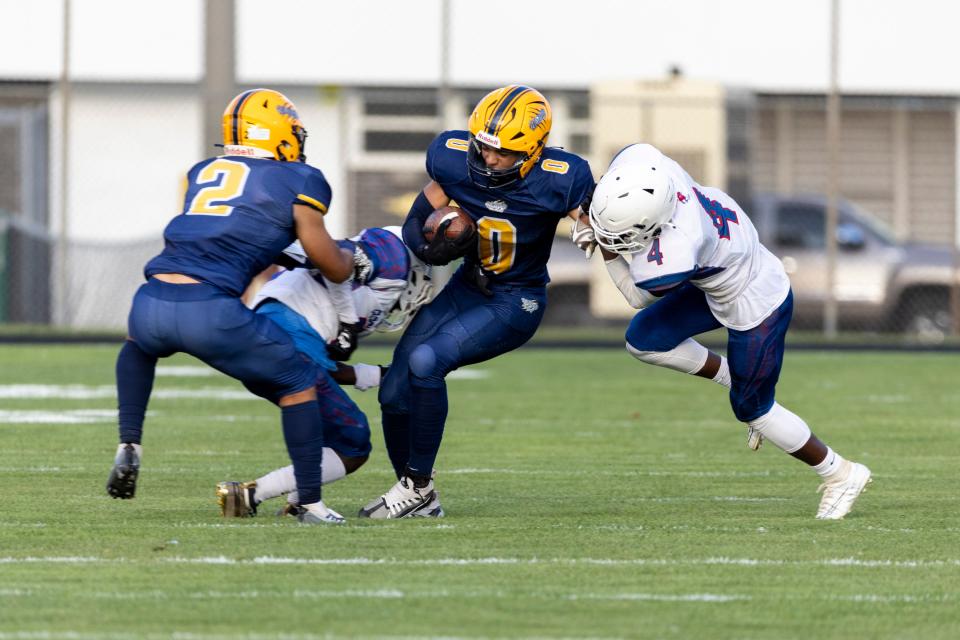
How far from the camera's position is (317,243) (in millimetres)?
5844

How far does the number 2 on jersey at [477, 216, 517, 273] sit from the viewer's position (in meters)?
6.37

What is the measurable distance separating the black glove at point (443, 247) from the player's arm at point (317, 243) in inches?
15.6

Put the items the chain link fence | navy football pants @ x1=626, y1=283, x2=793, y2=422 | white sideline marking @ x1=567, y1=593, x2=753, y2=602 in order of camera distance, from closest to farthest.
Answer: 1. white sideline marking @ x1=567, y1=593, x2=753, y2=602
2. navy football pants @ x1=626, y1=283, x2=793, y2=422
3. the chain link fence

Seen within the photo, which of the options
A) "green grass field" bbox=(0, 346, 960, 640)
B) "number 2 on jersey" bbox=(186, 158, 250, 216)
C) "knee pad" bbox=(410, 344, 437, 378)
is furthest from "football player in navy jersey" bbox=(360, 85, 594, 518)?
"number 2 on jersey" bbox=(186, 158, 250, 216)

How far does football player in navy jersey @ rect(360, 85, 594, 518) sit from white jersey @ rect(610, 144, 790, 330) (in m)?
0.32

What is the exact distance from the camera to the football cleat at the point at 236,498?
6094mm

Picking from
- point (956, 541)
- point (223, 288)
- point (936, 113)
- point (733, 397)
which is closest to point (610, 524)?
point (733, 397)

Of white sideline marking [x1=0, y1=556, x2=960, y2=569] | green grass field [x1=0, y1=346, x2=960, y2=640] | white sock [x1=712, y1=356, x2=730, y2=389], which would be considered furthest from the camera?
white sock [x1=712, y1=356, x2=730, y2=389]

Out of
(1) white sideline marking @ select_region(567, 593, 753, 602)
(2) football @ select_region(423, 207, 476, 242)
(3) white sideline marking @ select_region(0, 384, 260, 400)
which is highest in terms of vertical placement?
(2) football @ select_region(423, 207, 476, 242)

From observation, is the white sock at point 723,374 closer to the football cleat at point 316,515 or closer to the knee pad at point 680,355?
the knee pad at point 680,355

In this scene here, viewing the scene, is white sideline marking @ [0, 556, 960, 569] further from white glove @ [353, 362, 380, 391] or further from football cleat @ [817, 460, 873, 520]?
white glove @ [353, 362, 380, 391]

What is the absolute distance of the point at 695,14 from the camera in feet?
58.0

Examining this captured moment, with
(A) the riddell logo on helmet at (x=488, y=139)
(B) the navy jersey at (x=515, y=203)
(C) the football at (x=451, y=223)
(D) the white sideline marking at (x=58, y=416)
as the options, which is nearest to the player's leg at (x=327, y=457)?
(C) the football at (x=451, y=223)

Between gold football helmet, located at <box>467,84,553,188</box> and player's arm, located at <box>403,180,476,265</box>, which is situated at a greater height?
gold football helmet, located at <box>467,84,553,188</box>
